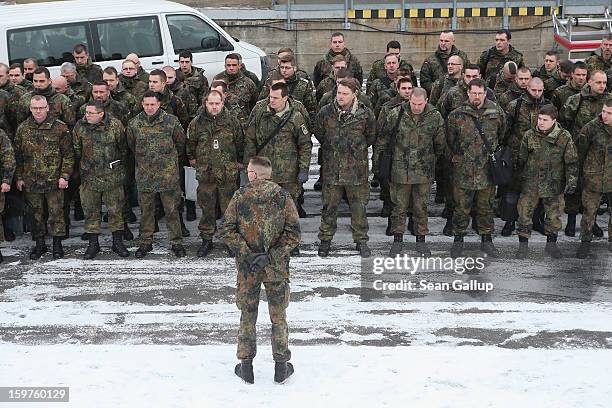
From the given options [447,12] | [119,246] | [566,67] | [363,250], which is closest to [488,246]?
[363,250]

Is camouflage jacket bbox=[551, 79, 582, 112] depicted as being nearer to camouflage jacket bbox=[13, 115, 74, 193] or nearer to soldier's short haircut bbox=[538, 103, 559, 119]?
soldier's short haircut bbox=[538, 103, 559, 119]

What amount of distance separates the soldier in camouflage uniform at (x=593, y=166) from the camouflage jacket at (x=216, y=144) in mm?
A: 3768

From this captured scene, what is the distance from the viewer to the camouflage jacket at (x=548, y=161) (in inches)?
371

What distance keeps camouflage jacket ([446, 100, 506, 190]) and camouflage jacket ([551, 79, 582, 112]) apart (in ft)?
5.01

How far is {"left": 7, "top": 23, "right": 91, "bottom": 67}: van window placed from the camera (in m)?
12.5

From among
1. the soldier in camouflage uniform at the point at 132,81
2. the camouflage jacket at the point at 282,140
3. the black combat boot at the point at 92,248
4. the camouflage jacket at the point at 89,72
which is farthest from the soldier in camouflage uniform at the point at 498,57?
the black combat boot at the point at 92,248

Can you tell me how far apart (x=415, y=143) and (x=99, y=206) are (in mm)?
3545

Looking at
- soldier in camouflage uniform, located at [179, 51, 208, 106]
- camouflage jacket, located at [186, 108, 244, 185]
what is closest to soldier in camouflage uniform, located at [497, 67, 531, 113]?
camouflage jacket, located at [186, 108, 244, 185]

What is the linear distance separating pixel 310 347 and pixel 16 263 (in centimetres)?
396

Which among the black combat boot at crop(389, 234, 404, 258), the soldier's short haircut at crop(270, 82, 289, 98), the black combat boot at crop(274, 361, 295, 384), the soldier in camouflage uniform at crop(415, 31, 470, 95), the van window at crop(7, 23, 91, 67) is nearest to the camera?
the black combat boot at crop(274, 361, 295, 384)

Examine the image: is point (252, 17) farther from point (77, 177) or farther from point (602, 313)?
point (602, 313)

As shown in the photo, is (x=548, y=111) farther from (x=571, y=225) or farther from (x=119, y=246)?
(x=119, y=246)

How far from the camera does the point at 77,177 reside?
10172 millimetres

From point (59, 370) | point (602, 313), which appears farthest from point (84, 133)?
point (602, 313)
